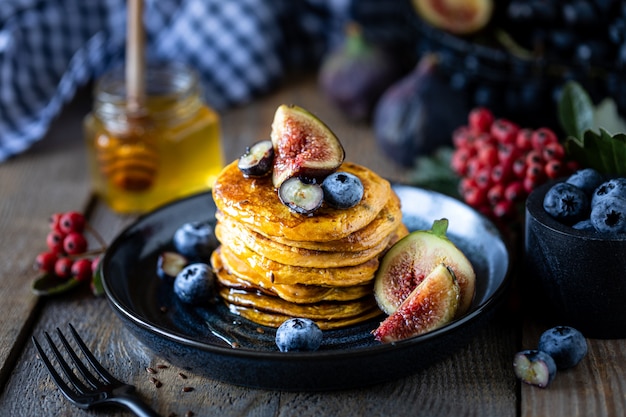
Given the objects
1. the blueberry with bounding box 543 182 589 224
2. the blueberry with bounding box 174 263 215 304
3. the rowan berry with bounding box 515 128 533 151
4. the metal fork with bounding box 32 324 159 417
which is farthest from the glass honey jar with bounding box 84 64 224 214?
the blueberry with bounding box 543 182 589 224

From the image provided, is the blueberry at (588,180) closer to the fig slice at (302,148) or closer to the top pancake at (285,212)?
the top pancake at (285,212)

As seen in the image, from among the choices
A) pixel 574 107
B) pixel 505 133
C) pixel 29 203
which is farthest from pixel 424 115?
pixel 29 203

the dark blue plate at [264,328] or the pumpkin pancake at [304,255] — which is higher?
the pumpkin pancake at [304,255]

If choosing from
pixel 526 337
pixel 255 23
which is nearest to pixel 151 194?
pixel 255 23

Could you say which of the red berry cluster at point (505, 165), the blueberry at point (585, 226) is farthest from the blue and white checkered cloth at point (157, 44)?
the blueberry at point (585, 226)

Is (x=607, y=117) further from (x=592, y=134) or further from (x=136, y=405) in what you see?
(x=136, y=405)

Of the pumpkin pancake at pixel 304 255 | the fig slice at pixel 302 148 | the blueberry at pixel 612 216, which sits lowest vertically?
the pumpkin pancake at pixel 304 255

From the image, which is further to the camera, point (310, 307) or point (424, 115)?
point (424, 115)

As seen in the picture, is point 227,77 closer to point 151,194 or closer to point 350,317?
point 151,194
